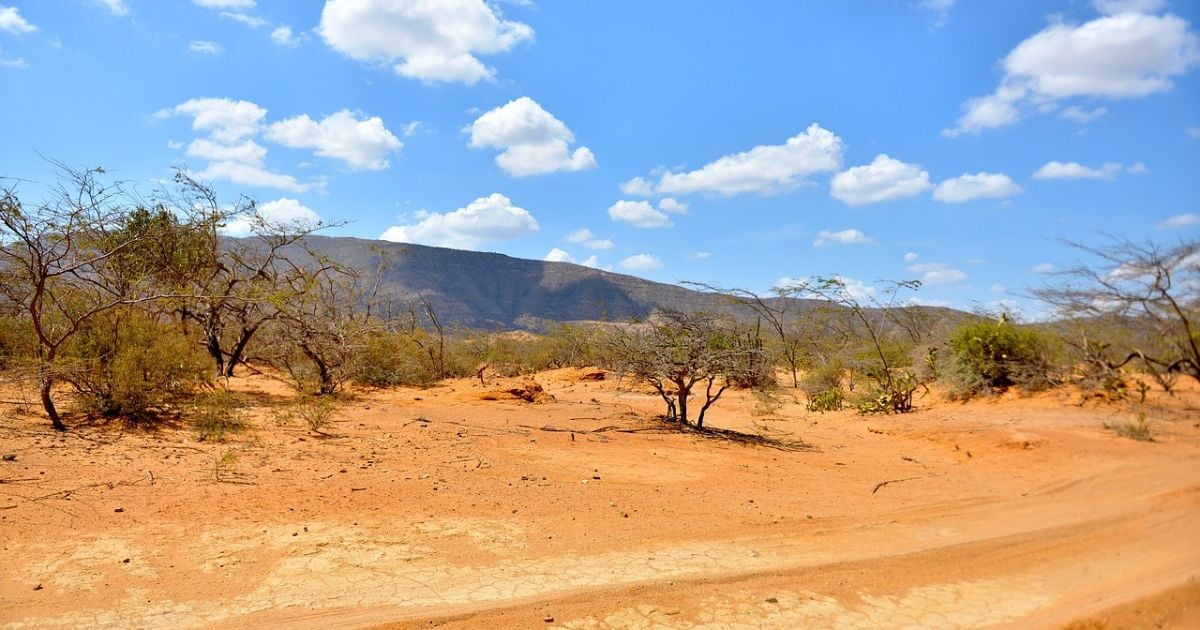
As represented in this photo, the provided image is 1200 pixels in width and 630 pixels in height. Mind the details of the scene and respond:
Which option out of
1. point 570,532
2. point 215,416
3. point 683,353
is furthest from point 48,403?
point 683,353

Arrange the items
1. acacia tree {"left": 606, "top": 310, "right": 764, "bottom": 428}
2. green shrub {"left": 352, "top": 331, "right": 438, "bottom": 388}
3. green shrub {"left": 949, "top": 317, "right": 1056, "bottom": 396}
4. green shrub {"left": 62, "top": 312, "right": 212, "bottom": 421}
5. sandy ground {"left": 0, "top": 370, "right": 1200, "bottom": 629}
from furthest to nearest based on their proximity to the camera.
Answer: green shrub {"left": 352, "top": 331, "right": 438, "bottom": 388} → green shrub {"left": 949, "top": 317, "right": 1056, "bottom": 396} → acacia tree {"left": 606, "top": 310, "right": 764, "bottom": 428} → green shrub {"left": 62, "top": 312, "right": 212, "bottom": 421} → sandy ground {"left": 0, "top": 370, "right": 1200, "bottom": 629}

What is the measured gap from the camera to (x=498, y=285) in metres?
80.2

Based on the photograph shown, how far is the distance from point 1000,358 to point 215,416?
18061mm

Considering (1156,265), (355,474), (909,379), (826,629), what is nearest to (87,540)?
(355,474)

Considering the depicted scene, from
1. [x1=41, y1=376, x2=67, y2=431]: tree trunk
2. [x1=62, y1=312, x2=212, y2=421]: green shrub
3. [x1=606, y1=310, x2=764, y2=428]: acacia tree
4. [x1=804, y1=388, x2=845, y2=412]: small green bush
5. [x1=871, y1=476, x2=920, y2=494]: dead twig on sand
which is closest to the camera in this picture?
[x1=41, y1=376, x2=67, y2=431]: tree trunk

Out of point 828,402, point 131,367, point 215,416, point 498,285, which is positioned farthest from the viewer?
point 498,285

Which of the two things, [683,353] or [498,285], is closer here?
[683,353]

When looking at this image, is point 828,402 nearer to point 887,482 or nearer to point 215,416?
point 887,482

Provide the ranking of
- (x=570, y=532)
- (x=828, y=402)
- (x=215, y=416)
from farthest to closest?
(x=828, y=402) → (x=215, y=416) → (x=570, y=532)

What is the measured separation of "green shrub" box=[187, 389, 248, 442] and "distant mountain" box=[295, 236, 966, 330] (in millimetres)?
55996

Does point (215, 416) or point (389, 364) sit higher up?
point (389, 364)

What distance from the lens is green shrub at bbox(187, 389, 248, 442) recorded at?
29.2 feet

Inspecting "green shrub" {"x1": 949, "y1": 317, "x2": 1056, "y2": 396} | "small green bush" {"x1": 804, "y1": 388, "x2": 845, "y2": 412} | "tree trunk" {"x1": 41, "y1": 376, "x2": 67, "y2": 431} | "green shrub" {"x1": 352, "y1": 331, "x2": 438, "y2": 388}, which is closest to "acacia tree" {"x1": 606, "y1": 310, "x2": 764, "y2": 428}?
"small green bush" {"x1": 804, "y1": 388, "x2": 845, "y2": 412}

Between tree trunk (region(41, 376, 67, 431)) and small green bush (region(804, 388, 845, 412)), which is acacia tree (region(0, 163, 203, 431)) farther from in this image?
A: small green bush (region(804, 388, 845, 412))
